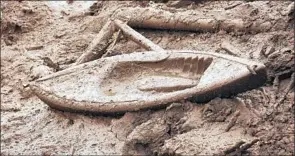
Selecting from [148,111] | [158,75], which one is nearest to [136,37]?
[158,75]

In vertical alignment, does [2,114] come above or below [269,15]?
below

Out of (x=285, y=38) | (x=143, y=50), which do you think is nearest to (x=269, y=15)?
(x=285, y=38)

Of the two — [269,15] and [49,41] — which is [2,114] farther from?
[269,15]

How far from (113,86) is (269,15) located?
2.92ft

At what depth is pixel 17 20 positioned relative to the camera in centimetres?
356

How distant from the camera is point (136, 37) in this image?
9.75ft

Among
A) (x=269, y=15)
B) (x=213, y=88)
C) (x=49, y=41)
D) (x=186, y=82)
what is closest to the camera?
(x=213, y=88)

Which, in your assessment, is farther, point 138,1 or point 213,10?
Result: point 138,1

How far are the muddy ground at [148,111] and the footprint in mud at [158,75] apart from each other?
0.14m

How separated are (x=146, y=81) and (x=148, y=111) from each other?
0.66ft

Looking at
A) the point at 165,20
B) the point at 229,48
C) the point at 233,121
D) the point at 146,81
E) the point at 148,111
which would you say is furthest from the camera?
the point at 165,20

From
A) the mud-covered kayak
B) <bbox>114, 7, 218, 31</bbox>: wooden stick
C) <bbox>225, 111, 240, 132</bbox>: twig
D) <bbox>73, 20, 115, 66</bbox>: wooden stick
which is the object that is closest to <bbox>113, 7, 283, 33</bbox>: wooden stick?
<bbox>114, 7, 218, 31</bbox>: wooden stick

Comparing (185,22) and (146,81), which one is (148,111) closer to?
(146,81)

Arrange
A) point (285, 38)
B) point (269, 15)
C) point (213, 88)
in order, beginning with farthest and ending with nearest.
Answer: point (269, 15) → point (285, 38) → point (213, 88)
